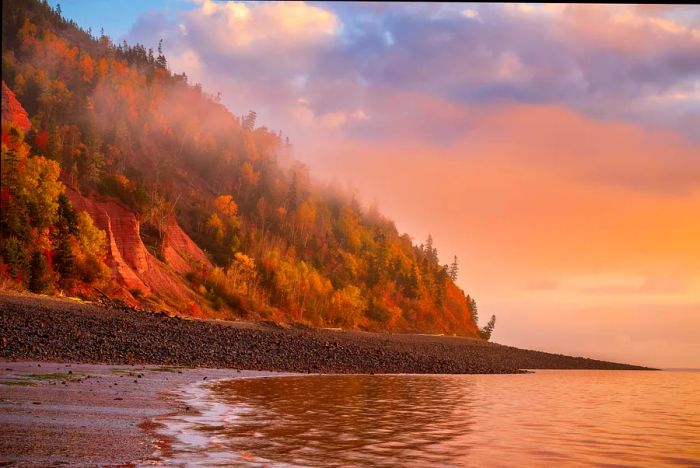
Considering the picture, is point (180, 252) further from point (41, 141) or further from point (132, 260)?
point (41, 141)

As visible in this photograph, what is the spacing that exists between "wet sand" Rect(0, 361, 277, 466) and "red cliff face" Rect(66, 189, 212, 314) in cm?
4306

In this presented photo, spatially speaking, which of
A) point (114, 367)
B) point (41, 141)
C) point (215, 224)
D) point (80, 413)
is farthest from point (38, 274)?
point (215, 224)

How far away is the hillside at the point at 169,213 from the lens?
6319cm

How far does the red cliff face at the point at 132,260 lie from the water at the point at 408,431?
146ft

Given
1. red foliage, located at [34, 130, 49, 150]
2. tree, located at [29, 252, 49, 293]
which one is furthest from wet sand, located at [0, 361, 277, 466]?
red foliage, located at [34, 130, 49, 150]

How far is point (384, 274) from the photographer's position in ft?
509

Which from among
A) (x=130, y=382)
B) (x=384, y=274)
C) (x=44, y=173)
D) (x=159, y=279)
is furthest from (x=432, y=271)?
(x=130, y=382)

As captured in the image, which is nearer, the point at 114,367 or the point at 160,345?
the point at 114,367

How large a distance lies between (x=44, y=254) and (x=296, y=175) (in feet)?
349

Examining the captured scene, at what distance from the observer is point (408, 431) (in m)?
15.9

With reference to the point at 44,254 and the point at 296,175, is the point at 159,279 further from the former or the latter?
the point at 296,175

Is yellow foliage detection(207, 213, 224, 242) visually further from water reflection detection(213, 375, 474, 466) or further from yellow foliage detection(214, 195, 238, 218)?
water reflection detection(213, 375, 474, 466)

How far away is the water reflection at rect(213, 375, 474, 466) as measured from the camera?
12031 mm

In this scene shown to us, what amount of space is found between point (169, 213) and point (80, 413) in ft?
259
